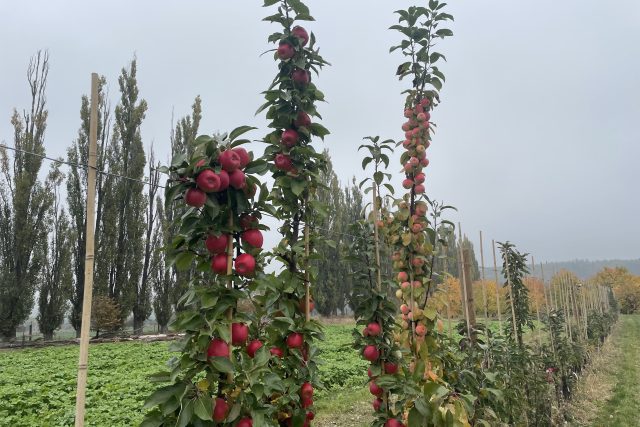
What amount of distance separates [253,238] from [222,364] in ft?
1.60

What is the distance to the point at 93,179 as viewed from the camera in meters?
1.41

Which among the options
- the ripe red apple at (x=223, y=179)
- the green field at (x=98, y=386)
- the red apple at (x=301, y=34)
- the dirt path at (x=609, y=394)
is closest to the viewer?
the ripe red apple at (x=223, y=179)

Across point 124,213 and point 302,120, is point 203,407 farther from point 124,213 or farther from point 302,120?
point 124,213

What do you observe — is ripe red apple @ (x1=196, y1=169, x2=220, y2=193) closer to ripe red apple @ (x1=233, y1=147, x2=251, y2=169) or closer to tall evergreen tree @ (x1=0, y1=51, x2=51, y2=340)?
ripe red apple @ (x1=233, y1=147, x2=251, y2=169)

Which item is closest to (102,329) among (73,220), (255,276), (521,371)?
(73,220)

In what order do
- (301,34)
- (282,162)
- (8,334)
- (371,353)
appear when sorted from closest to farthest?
(282,162) → (301,34) → (371,353) → (8,334)

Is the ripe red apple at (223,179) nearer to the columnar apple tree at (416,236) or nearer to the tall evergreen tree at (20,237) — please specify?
the columnar apple tree at (416,236)

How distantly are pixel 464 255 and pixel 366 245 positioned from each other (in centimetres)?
92

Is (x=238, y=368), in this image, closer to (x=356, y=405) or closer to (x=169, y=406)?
(x=169, y=406)

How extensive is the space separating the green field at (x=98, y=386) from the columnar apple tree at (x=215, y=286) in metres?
2.00

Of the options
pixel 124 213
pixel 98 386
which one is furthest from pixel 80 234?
pixel 98 386

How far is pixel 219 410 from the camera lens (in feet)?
4.88

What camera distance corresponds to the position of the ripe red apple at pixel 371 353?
2674mm

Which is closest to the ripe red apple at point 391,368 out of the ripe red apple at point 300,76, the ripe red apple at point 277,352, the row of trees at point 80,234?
the ripe red apple at point 277,352
